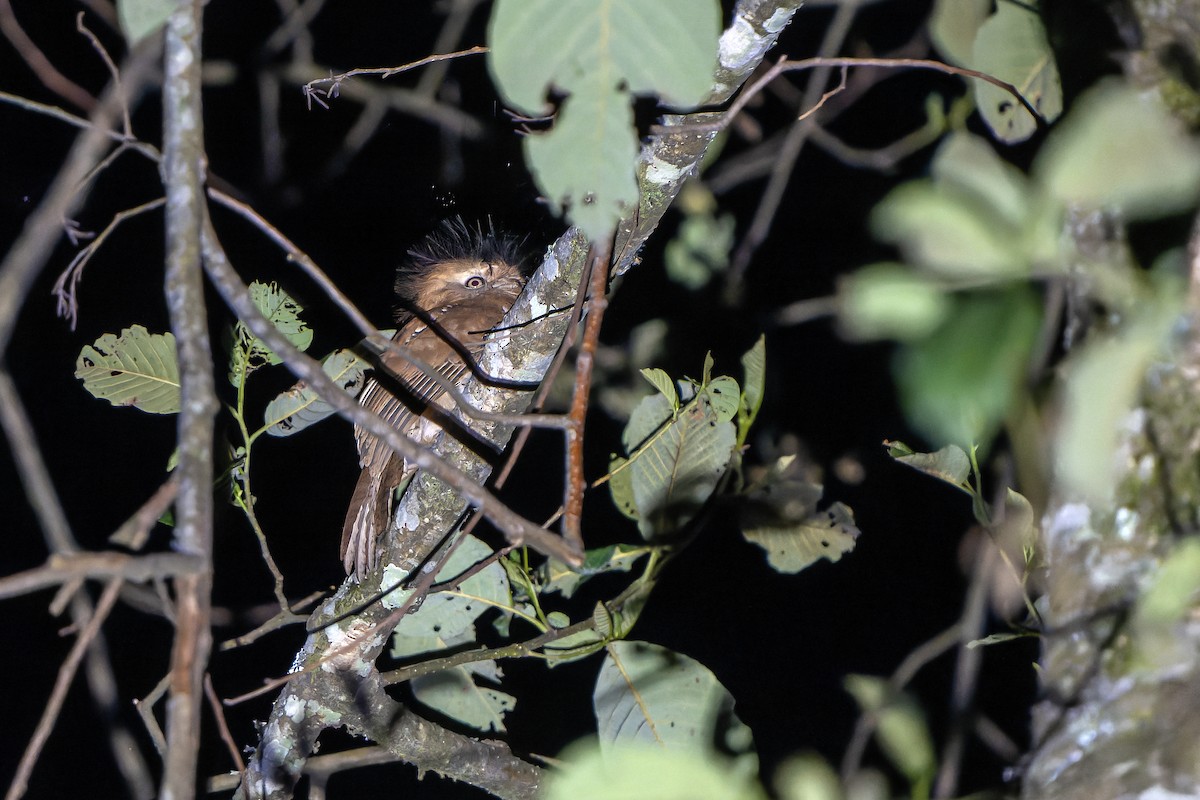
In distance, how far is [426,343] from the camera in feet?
8.89

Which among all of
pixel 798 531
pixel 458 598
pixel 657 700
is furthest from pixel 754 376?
pixel 458 598

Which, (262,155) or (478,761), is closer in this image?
(478,761)

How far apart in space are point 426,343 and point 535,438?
462 millimetres

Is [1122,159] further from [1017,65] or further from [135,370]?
→ [135,370]

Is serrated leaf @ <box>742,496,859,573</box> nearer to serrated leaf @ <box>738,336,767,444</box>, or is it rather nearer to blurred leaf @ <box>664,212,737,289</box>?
serrated leaf @ <box>738,336,767,444</box>

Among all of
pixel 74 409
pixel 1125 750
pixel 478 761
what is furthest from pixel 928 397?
pixel 74 409

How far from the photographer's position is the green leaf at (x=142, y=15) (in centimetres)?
85

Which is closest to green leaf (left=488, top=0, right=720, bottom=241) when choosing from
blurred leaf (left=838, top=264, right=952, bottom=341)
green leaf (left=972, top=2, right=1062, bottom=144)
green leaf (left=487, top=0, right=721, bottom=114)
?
green leaf (left=487, top=0, right=721, bottom=114)

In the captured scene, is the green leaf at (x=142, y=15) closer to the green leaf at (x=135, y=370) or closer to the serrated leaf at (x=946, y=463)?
the green leaf at (x=135, y=370)

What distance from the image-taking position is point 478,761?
196 centimetres

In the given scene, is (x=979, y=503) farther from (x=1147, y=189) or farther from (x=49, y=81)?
(x=49, y=81)

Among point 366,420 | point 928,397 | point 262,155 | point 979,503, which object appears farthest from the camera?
point 262,155

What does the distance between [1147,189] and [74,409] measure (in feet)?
9.98

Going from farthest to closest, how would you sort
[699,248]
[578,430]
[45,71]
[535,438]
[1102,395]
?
[535,438], [699,248], [45,71], [578,430], [1102,395]
